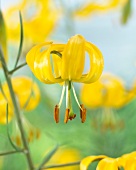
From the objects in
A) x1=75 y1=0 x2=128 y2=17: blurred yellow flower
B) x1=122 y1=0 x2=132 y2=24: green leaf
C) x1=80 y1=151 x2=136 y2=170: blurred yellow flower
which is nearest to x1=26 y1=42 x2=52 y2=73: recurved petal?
x1=80 y1=151 x2=136 y2=170: blurred yellow flower

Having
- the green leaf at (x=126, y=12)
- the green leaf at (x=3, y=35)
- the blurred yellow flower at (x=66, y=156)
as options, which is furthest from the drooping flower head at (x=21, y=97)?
the blurred yellow flower at (x=66, y=156)

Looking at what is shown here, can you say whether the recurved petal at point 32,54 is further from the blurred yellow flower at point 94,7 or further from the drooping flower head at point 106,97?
the blurred yellow flower at point 94,7

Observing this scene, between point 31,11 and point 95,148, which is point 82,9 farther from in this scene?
point 95,148

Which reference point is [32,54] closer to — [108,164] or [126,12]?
[108,164]

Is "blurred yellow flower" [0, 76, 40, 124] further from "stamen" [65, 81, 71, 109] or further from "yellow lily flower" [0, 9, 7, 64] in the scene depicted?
"stamen" [65, 81, 71, 109]

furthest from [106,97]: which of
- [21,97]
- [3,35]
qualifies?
[3,35]

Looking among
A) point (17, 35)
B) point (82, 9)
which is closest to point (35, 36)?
point (17, 35)
